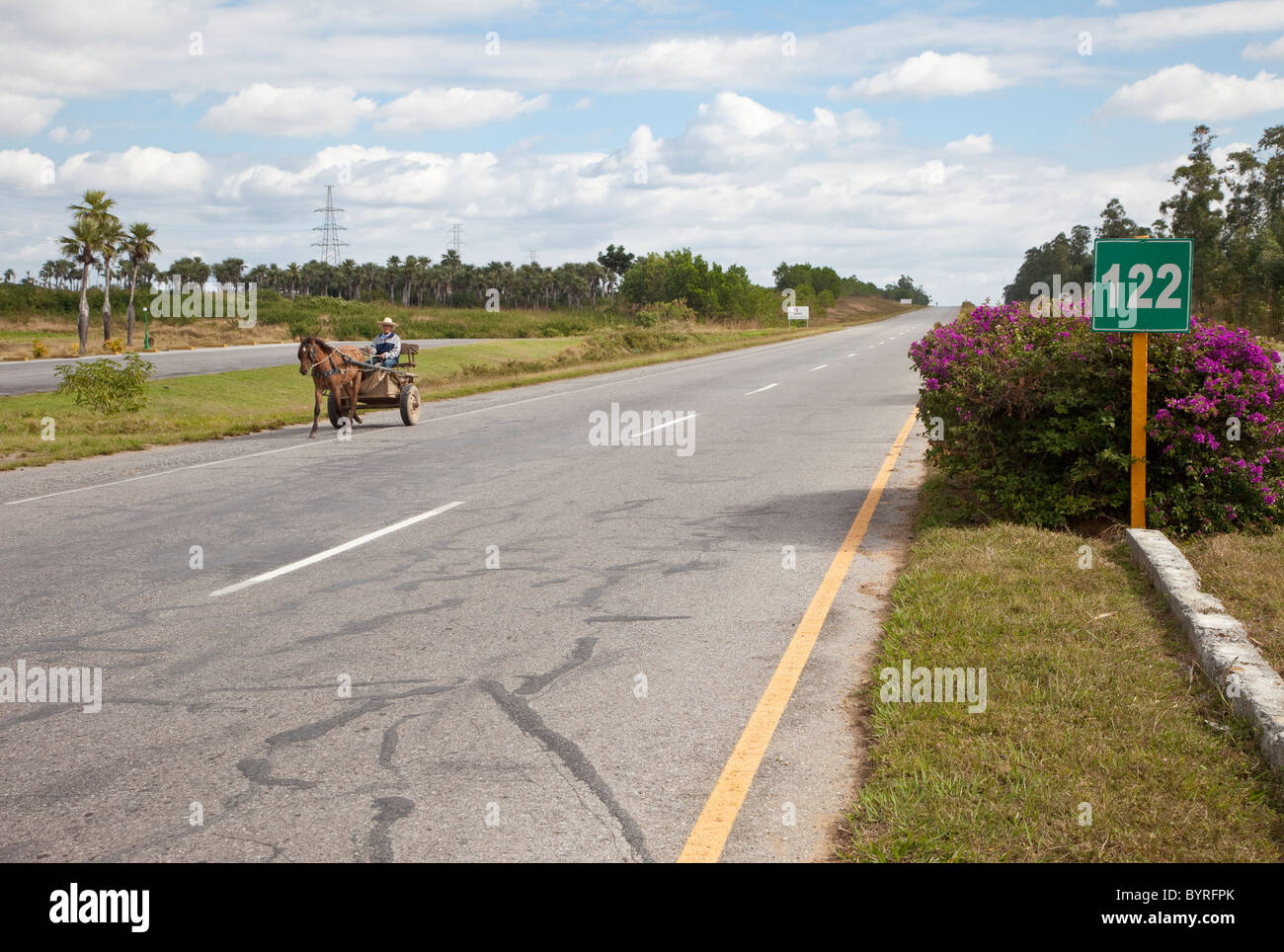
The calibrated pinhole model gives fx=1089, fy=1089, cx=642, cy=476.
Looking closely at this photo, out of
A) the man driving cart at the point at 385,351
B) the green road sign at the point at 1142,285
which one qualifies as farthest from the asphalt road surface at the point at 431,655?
the man driving cart at the point at 385,351

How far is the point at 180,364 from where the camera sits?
35188 mm

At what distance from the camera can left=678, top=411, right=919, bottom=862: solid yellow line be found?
382 centimetres

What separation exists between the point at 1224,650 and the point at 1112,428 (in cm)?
362

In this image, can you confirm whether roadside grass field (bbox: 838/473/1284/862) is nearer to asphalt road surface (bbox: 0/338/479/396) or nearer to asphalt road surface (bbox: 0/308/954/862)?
asphalt road surface (bbox: 0/308/954/862)

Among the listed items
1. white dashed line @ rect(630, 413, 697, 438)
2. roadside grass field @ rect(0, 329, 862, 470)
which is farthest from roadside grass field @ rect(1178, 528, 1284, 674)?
roadside grass field @ rect(0, 329, 862, 470)

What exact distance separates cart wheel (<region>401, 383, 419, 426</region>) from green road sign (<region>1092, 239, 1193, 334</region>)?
12.3m

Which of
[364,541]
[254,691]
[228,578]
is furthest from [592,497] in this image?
[254,691]

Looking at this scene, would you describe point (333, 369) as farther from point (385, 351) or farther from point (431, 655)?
point (431, 655)

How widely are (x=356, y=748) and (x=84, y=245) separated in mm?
64224

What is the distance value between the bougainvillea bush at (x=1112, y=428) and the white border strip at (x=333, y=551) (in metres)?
4.72

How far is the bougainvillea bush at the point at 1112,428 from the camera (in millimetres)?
8266

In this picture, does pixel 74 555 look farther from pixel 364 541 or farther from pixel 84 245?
pixel 84 245

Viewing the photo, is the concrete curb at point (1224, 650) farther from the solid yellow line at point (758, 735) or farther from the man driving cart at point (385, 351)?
the man driving cart at point (385, 351)

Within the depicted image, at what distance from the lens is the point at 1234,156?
7338 centimetres
